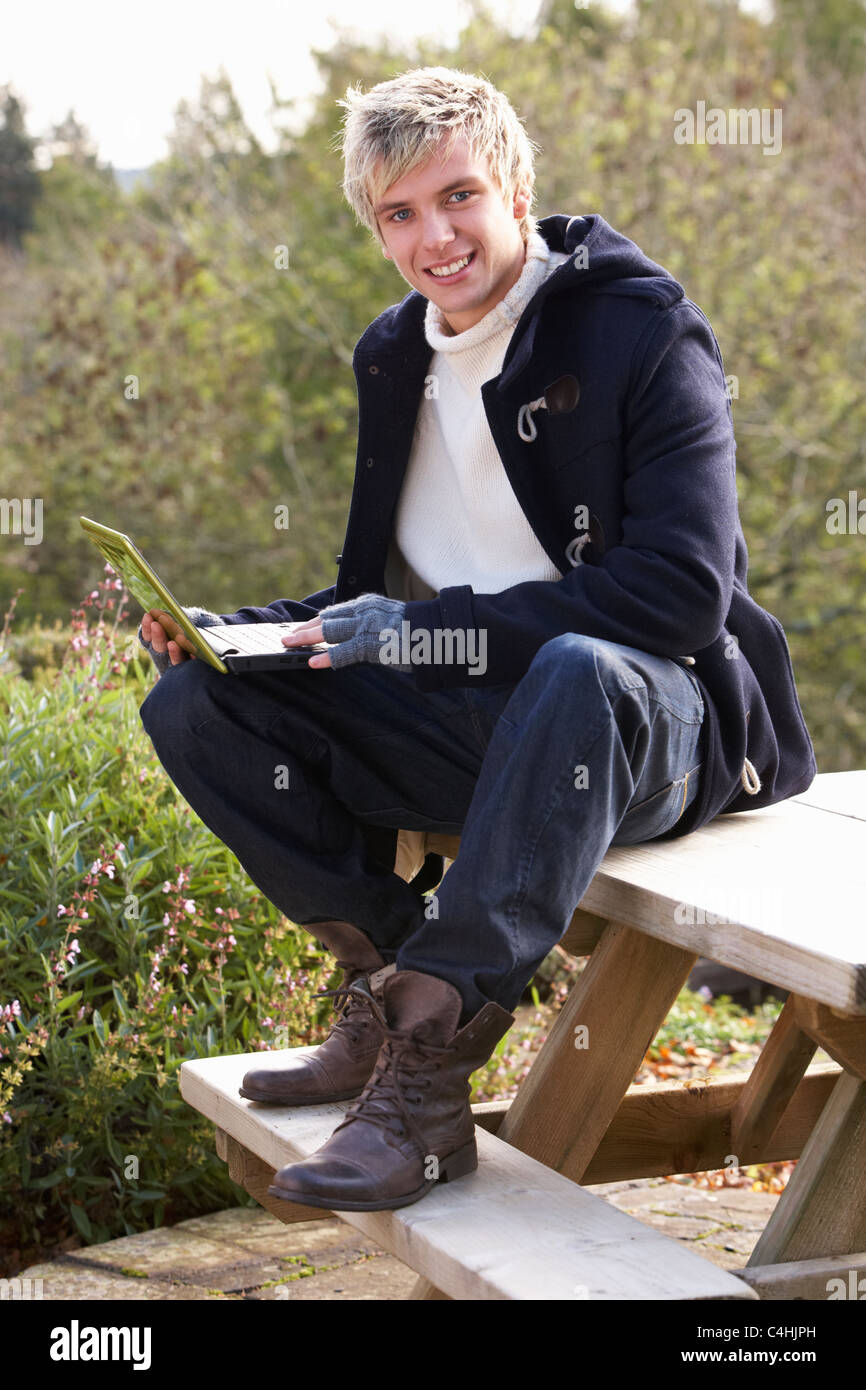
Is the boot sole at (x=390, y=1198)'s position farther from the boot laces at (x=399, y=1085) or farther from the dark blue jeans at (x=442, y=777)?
the dark blue jeans at (x=442, y=777)

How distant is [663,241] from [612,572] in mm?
7122

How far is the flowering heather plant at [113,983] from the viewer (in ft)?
9.25

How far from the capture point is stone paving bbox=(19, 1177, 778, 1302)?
2.62 m

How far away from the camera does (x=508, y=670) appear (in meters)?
2.23

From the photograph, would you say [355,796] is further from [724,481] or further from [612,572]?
[724,481]

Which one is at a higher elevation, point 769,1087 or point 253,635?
point 253,635

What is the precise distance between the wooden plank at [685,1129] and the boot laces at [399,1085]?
735 mm

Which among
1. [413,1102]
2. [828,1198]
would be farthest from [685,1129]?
[413,1102]

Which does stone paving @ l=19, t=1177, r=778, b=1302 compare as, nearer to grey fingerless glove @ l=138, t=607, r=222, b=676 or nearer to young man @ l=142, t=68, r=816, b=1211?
young man @ l=142, t=68, r=816, b=1211

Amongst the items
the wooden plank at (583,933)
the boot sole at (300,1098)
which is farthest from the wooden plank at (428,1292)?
the wooden plank at (583,933)

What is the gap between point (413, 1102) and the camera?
6.26 feet

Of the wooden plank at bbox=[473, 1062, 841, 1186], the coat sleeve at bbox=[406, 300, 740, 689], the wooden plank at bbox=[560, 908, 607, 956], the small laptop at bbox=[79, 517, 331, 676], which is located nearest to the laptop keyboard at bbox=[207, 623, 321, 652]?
the small laptop at bbox=[79, 517, 331, 676]

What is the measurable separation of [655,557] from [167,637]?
0.79 metres

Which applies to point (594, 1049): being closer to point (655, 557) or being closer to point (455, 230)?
point (655, 557)
